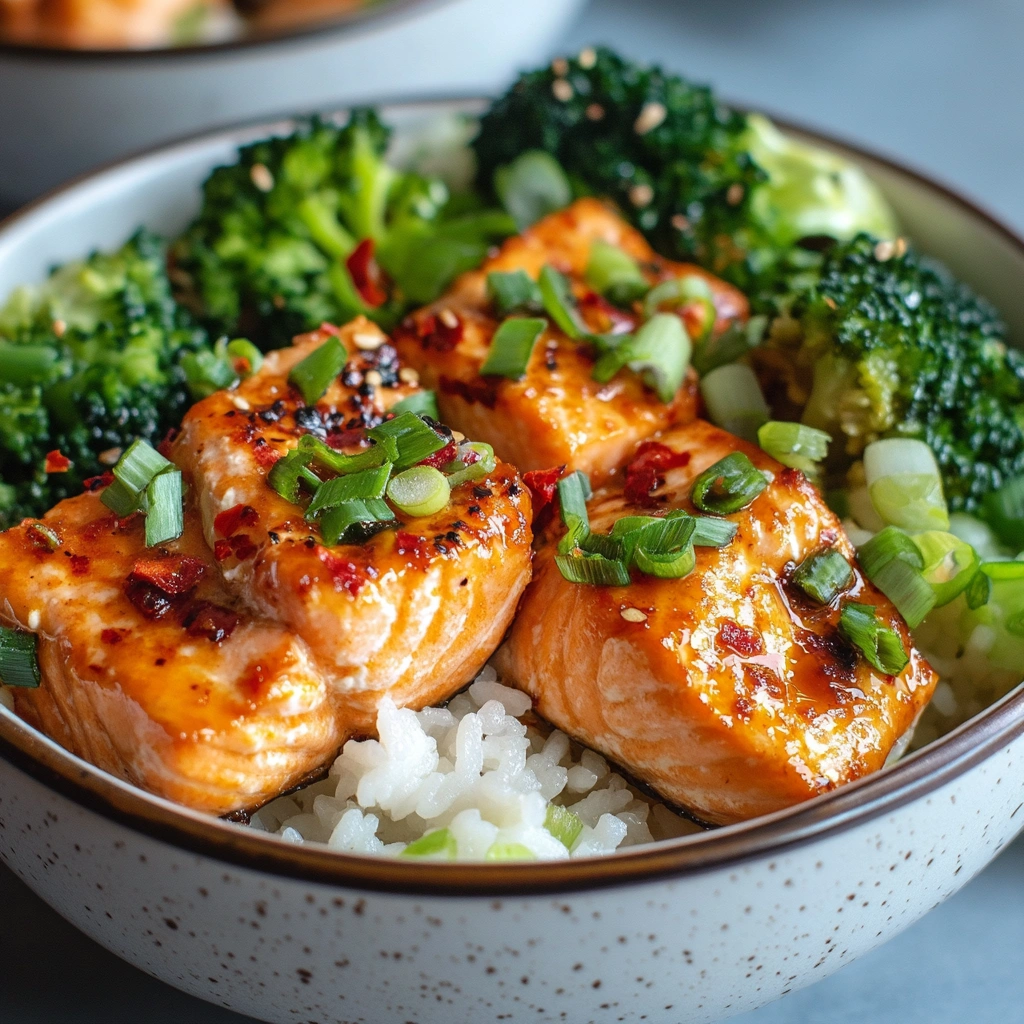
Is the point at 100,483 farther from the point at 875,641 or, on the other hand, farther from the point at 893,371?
the point at 893,371

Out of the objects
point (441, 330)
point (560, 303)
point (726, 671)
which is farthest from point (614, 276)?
point (726, 671)

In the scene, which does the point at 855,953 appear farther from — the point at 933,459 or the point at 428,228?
the point at 428,228

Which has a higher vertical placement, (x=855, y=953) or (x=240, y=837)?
(x=240, y=837)

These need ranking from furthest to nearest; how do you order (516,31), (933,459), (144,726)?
1. (516,31)
2. (933,459)
3. (144,726)

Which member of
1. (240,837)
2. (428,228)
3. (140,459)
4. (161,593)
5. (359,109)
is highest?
(359,109)

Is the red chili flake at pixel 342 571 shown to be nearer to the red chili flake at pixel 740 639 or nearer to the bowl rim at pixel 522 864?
the bowl rim at pixel 522 864

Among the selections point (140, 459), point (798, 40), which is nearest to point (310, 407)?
point (140, 459)

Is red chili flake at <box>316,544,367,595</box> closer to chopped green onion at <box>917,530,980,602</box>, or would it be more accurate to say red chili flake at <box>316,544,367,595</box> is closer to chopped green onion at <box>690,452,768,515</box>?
chopped green onion at <box>690,452,768,515</box>

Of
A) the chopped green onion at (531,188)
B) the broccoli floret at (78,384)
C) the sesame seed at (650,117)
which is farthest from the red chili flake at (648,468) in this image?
the sesame seed at (650,117)
